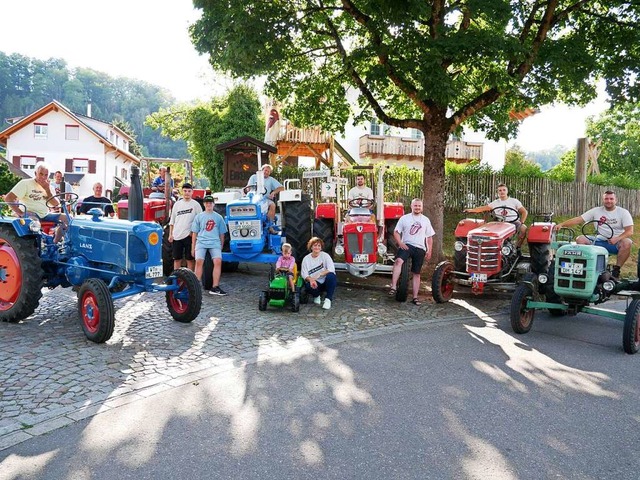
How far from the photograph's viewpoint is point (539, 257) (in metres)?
8.41

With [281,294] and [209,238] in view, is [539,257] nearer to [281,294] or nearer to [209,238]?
[281,294]

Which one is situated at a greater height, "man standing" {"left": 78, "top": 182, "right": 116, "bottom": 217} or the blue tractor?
"man standing" {"left": 78, "top": 182, "right": 116, "bottom": 217}

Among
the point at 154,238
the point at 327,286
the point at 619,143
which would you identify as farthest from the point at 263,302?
the point at 619,143

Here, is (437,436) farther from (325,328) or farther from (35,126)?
(35,126)

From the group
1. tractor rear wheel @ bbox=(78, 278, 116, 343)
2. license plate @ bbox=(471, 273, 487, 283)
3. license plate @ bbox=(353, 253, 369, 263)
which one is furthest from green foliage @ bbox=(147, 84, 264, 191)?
tractor rear wheel @ bbox=(78, 278, 116, 343)

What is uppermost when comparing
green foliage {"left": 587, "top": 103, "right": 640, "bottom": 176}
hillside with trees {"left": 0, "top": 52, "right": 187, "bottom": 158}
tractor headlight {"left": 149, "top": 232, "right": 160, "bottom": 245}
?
hillside with trees {"left": 0, "top": 52, "right": 187, "bottom": 158}

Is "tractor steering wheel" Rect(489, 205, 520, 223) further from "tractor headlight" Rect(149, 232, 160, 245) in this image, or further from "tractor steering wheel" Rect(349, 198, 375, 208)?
"tractor headlight" Rect(149, 232, 160, 245)

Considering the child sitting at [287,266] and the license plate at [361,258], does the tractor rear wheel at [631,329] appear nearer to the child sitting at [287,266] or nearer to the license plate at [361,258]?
the license plate at [361,258]

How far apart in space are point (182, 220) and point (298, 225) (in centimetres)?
189

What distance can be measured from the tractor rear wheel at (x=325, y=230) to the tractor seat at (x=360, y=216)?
544 mm

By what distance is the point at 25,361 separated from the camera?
4984 millimetres

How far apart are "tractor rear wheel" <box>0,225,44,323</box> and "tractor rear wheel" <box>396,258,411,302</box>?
4704 millimetres

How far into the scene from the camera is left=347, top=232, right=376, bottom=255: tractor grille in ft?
27.9

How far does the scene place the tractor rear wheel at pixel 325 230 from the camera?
31.3ft
